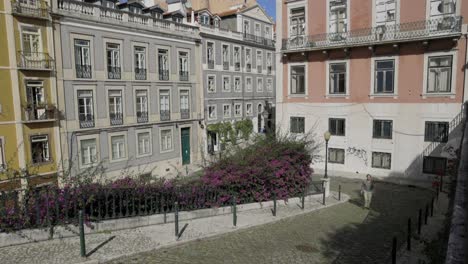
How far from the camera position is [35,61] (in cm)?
1975

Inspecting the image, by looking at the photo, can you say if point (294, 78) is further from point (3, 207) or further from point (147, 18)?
Result: point (3, 207)

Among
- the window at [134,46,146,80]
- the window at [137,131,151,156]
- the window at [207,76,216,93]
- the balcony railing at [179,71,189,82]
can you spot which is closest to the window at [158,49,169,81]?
the window at [134,46,146,80]

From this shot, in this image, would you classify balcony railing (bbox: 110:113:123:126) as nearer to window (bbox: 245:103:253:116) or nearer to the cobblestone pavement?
the cobblestone pavement

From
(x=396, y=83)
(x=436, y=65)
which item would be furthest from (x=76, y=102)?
(x=436, y=65)

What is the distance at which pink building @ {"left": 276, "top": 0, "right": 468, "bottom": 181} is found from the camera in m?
19.3

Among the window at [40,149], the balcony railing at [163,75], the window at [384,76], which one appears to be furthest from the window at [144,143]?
the window at [384,76]

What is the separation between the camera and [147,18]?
26016mm

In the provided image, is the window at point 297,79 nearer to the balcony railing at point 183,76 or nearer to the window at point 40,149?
the balcony railing at point 183,76

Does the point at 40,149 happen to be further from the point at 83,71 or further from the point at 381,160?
the point at 381,160

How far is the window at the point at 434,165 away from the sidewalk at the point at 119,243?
14.0 m

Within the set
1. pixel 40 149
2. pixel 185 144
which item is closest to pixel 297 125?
pixel 185 144

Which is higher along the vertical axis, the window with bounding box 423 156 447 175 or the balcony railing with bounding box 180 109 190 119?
the balcony railing with bounding box 180 109 190 119

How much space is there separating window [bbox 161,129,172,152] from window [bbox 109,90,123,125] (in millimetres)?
4388

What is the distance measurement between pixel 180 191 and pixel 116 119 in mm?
15770
